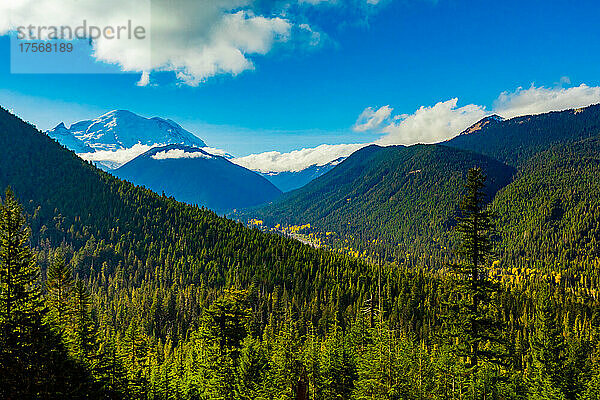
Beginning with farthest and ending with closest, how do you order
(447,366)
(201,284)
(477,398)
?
(201,284)
(447,366)
(477,398)

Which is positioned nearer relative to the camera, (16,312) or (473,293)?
(473,293)

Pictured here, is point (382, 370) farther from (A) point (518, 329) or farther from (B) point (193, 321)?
(A) point (518, 329)

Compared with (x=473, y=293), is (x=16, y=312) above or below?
below

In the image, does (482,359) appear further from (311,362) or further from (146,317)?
(146,317)

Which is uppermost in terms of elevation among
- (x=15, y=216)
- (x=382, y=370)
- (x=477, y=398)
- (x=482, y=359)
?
(x=15, y=216)

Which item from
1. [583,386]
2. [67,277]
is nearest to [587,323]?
[583,386]

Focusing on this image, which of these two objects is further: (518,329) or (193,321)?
(518,329)

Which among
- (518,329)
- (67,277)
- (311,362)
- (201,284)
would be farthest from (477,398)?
(201,284)

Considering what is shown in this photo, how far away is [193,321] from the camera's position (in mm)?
142250

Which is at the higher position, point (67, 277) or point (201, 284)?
point (67, 277)

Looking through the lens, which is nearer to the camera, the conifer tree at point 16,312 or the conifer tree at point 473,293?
the conifer tree at point 16,312

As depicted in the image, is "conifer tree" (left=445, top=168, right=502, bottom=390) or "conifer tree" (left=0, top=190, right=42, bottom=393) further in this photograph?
"conifer tree" (left=445, top=168, right=502, bottom=390)

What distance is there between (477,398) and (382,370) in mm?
8360

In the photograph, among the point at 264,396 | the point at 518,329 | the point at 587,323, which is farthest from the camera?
the point at 587,323
